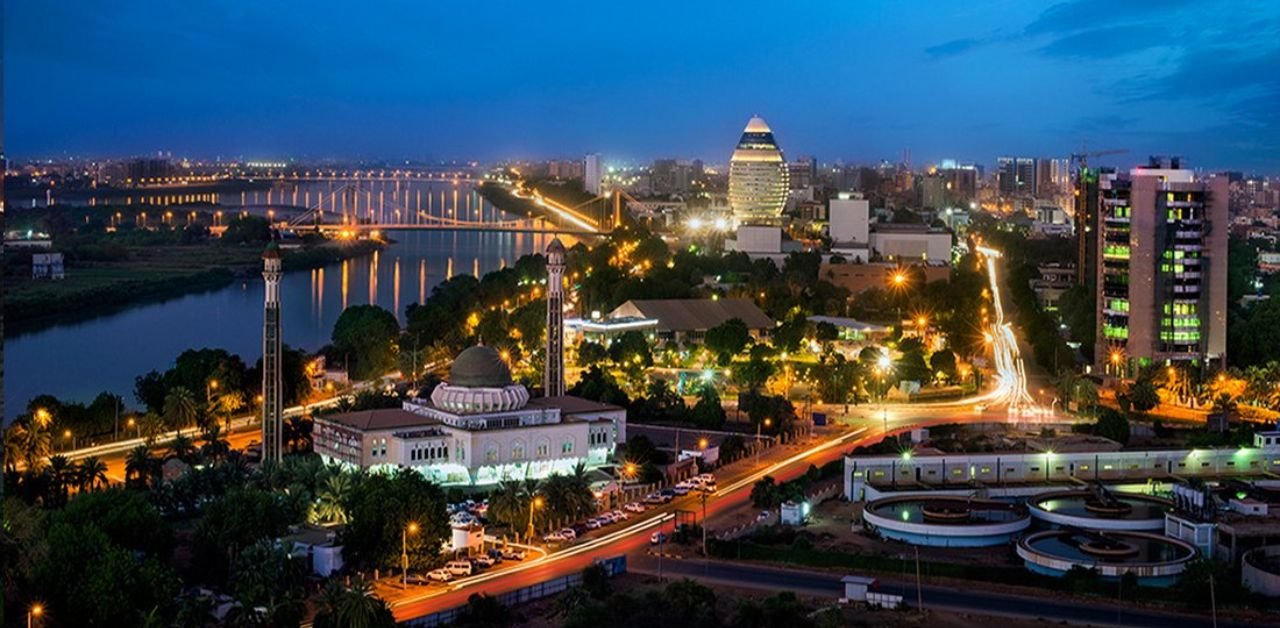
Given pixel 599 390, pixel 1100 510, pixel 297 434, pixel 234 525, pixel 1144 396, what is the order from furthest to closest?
pixel 1144 396, pixel 599 390, pixel 297 434, pixel 1100 510, pixel 234 525

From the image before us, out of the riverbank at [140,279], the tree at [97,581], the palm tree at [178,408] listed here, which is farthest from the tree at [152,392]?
the riverbank at [140,279]

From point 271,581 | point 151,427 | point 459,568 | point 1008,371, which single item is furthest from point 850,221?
point 271,581

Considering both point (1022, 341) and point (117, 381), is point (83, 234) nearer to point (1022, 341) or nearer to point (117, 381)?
point (117, 381)

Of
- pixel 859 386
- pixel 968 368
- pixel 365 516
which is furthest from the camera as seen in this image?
pixel 968 368

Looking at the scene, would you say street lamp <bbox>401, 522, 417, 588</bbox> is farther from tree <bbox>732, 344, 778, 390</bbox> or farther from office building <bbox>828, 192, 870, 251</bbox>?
office building <bbox>828, 192, 870, 251</bbox>

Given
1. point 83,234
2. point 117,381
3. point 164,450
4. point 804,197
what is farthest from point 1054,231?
point 164,450

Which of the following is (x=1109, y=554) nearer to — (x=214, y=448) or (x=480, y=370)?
(x=480, y=370)

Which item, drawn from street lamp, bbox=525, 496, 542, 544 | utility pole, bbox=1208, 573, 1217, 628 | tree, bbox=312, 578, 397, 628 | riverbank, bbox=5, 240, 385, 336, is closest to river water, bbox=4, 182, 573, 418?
riverbank, bbox=5, 240, 385, 336
